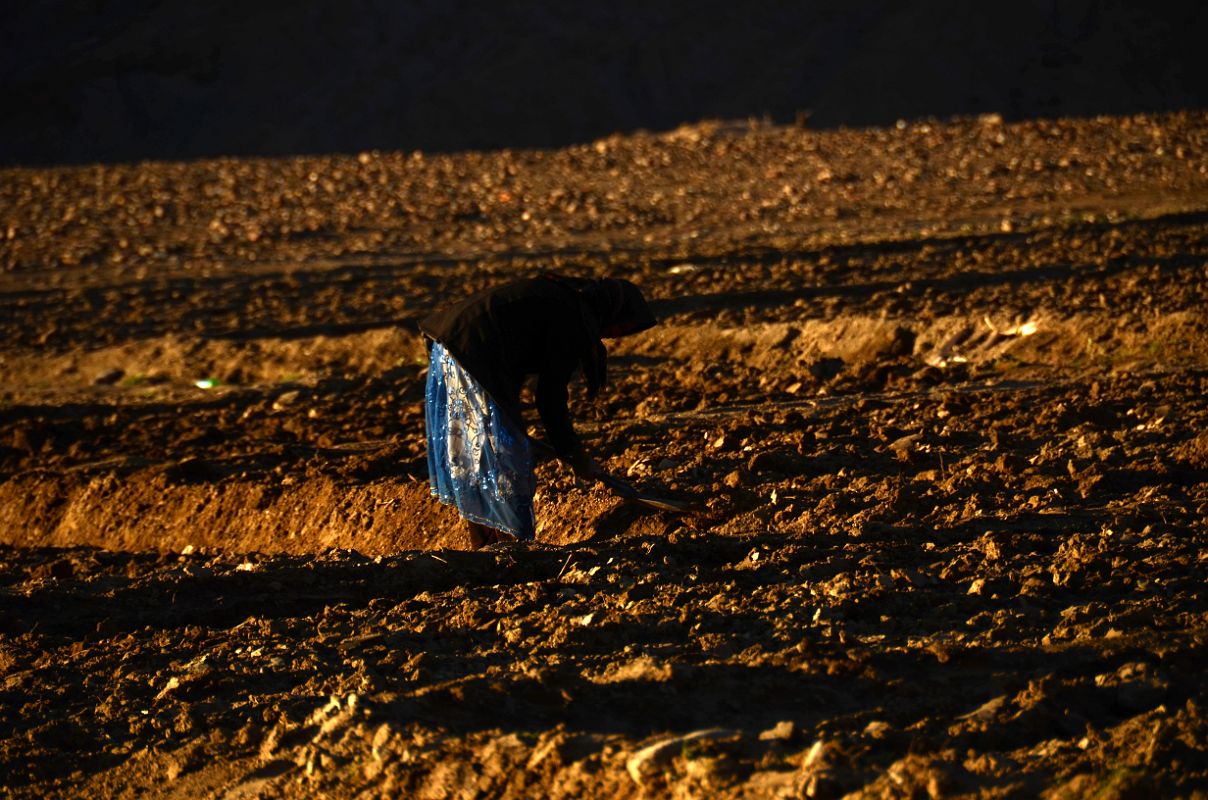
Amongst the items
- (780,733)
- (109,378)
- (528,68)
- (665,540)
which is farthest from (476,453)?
(528,68)

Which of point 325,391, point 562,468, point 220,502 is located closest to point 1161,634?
point 562,468

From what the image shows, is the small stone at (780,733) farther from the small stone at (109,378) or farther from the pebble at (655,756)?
the small stone at (109,378)

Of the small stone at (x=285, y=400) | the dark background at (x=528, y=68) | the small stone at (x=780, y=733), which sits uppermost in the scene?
the dark background at (x=528, y=68)

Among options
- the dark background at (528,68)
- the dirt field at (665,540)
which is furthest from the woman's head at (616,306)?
the dark background at (528,68)

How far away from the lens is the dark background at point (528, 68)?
33.6 metres

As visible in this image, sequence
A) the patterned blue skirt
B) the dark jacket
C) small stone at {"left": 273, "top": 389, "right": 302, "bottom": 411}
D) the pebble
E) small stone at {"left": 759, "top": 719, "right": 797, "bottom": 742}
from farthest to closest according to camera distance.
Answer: small stone at {"left": 273, "top": 389, "right": 302, "bottom": 411}, the patterned blue skirt, the dark jacket, small stone at {"left": 759, "top": 719, "right": 797, "bottom": 742}, the pebble

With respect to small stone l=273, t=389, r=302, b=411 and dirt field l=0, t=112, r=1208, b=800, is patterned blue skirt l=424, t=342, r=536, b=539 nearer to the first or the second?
dirt field l=0, t=112, r=1208, b=800

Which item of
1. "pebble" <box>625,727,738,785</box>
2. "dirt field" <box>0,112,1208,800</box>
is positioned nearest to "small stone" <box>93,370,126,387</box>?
"dirt field" <box>0,112,1208,800</box>

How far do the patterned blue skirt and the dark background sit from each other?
2756 centimetres

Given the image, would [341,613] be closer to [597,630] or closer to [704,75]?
[597,630]

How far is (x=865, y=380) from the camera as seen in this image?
906 centimetres

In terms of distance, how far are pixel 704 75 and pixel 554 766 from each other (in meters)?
34.8

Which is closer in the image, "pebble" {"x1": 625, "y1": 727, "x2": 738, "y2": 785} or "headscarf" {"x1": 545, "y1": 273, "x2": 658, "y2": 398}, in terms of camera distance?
"pebble" {"x1": 625, "y1": 727, "x2": 738, "y2": 785}

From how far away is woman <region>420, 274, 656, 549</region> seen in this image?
5734mm
